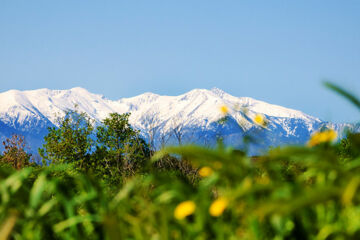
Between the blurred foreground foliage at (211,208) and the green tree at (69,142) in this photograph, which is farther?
the green tree at (69,142)

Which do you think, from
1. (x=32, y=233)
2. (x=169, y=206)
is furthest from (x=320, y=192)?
(x=32, y=233)

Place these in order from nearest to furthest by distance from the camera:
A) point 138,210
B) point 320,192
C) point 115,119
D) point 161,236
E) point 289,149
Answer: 1. point 320,192
2. point 289,149
3. point 161,236
4. point 138,210
5. point 115,119

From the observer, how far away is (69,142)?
47.2 ft

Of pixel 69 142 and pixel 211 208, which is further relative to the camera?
pixel 69 142

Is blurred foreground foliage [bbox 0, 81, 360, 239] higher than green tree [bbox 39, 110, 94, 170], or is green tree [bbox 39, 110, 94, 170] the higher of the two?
blurred foreground foliage [bbox 0, 81, 360, 239]

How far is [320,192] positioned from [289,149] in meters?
0.17

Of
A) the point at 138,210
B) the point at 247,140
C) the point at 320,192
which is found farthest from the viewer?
the point at 138,210

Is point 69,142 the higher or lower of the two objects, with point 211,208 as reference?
lower

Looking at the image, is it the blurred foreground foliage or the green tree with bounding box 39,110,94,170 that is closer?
the blurred foreground foliage

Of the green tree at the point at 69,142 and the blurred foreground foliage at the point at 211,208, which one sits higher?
the blurred foreground foliage at the point at 211,208

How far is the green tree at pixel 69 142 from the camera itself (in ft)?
46.7

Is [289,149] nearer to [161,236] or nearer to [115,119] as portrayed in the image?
[161,236]

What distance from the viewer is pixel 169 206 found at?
201 centimetres

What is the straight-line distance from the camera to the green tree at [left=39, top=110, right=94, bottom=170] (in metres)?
14.2
